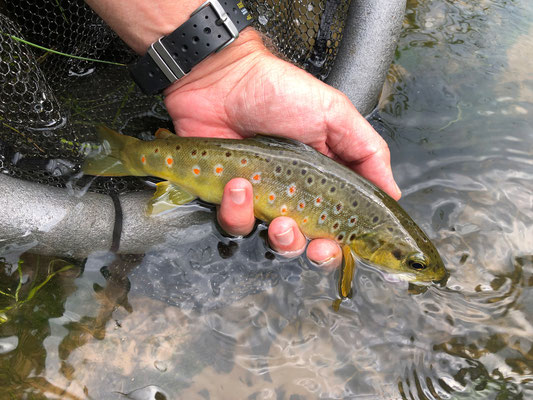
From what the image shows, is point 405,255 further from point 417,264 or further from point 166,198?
point 166,198

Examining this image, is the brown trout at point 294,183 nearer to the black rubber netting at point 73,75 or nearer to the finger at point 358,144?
the finger at point 358,144

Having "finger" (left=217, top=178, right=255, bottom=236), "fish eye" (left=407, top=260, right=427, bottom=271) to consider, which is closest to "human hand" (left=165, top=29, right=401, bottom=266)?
"finger" (left=217, top=178, right=255, bottom=236)

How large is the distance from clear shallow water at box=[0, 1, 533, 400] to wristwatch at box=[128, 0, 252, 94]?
0.99 meters

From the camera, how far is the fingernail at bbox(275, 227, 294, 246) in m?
2.61

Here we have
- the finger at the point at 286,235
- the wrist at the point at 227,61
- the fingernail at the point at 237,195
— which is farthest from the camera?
the wrist at the point at 227,61

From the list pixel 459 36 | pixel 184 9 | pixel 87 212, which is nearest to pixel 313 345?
pixel 87 212

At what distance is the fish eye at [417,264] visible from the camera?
8.48 feet

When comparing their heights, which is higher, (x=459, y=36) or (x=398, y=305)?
(x=459, y=36)

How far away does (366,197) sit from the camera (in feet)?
8.56

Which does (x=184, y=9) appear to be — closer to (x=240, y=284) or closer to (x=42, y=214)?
(x=42, y=214)

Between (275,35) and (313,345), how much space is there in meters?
2.18

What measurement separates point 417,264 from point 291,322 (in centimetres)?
81

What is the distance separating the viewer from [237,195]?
2.51 meters

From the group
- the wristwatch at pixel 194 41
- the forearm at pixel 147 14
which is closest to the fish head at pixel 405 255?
the wristwatch at pixel 194 41
